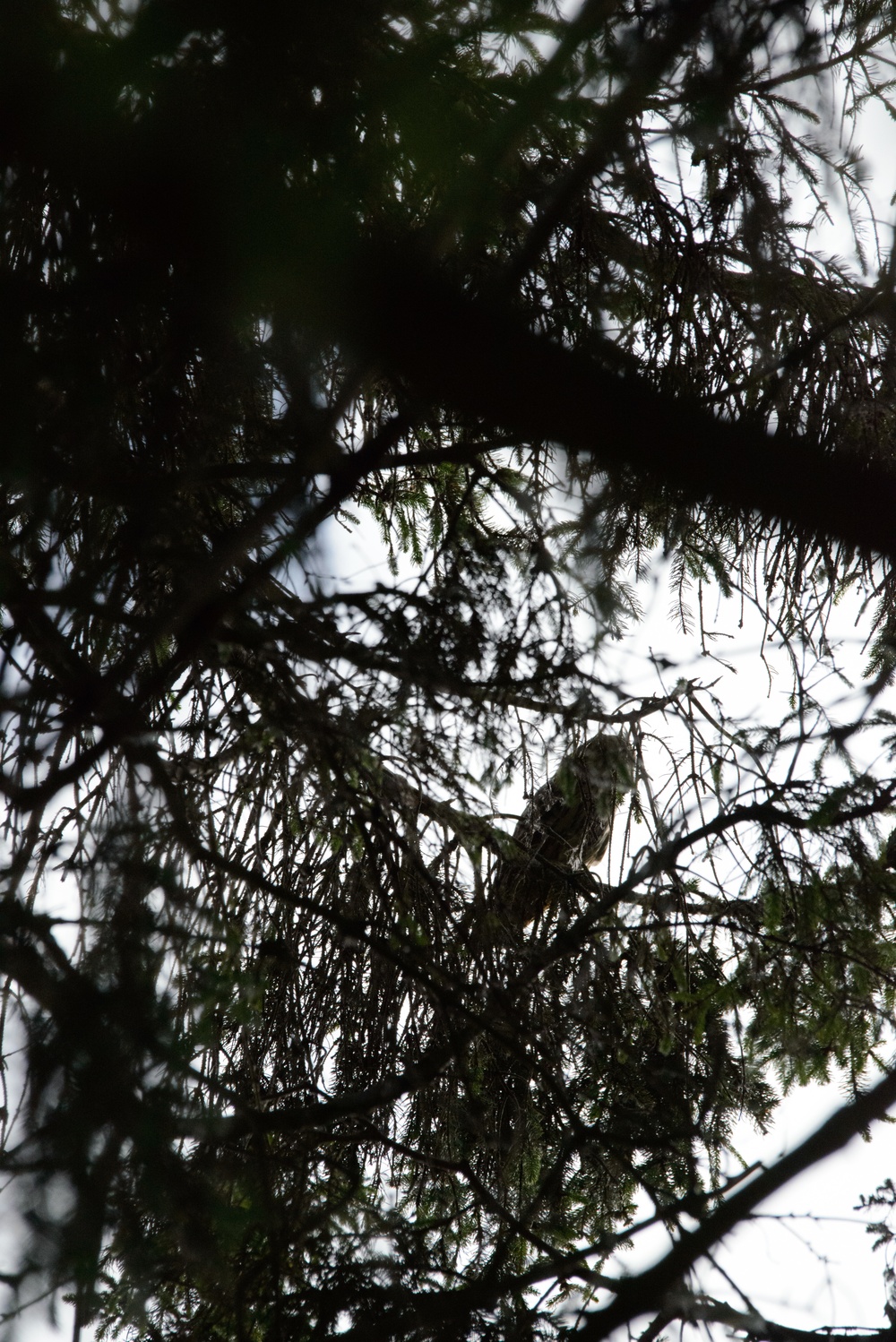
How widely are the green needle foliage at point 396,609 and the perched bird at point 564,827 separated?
2.0 inches

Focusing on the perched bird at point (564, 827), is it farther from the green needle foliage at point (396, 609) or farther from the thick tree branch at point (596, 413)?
the thick tree branch at point (596, 413)

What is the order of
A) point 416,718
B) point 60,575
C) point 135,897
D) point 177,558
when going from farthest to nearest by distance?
point 60,575
point 416,718
point 177,558
point 135,897

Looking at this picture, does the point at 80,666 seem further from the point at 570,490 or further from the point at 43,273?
the point at 570,490

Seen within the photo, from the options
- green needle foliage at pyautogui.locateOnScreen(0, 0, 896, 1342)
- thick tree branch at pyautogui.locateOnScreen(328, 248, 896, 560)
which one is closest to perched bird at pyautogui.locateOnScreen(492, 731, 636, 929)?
green needle foliage at pyautogui.locateOnScreen(0, 0, 896, 1342)

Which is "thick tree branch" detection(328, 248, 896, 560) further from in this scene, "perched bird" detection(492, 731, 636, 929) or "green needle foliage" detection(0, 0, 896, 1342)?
"perched bird" detection(492, 731, 636, 929)

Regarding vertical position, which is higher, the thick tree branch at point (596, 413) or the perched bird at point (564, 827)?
the perched bird at point (564, 827)

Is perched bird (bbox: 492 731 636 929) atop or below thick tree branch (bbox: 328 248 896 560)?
atop

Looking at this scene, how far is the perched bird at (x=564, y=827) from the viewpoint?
249cm

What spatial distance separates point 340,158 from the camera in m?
2.13

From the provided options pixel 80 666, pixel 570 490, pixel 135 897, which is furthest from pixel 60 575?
pixel 570 490

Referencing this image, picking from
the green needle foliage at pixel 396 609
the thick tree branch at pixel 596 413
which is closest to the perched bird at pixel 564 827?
the green needle foliage at pixel 396 609

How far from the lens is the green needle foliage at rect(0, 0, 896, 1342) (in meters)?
1.66

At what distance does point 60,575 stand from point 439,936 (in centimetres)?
135

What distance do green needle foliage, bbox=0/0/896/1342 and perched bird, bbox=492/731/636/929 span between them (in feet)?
0.16
